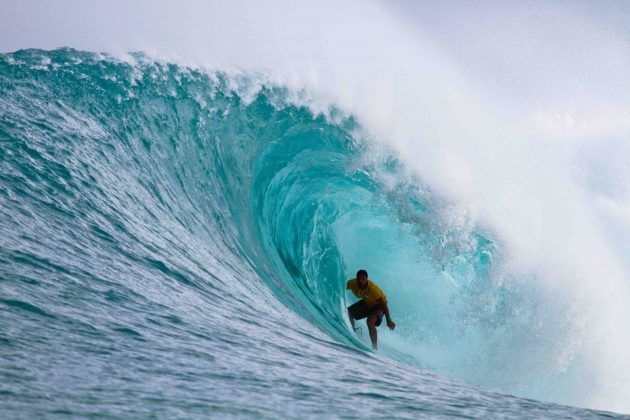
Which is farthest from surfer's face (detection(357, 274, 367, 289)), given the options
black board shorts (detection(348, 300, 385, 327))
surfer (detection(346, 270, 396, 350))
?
black board shorts (detection(348, 300, 385, 327))

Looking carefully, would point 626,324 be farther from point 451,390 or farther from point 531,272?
point 451,390

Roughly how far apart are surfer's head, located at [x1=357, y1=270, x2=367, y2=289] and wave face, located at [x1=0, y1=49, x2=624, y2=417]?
0.71 metres

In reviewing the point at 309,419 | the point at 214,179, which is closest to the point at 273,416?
the point at 309,419

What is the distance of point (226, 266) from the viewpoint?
7941mm

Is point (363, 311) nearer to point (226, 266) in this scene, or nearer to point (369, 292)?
point (369, 292)

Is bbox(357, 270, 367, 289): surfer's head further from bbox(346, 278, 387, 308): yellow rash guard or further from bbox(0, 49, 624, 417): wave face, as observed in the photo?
bbox(0, 49, 624, 417): wave face

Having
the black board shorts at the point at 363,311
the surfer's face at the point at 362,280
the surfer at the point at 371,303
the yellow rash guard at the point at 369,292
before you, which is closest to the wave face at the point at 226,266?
the black board shorts at the point at 363,311

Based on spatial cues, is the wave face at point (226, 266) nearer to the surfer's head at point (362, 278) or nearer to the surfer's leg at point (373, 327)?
the surfer's leg at point (373, 327)

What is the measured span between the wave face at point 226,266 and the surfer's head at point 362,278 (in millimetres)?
714

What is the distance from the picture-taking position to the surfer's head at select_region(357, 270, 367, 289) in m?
8.15

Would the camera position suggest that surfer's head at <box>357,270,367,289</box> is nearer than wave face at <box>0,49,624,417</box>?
No

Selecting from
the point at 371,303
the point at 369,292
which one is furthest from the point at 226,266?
the point at 371,303

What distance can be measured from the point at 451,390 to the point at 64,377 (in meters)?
2.59

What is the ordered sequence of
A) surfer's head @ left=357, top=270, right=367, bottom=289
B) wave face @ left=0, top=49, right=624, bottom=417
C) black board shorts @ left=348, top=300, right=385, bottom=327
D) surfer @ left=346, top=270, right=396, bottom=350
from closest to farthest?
1. wave face @ left=0, top=49, right=624, bottom=417
2. surfer's head @ left=357, top=270, right=367, bottom=289
3. surfer @ left=346, top=270, right=396, bottom=350
4. black board shorts @ left=348, top=300, right=385, bottom=327
